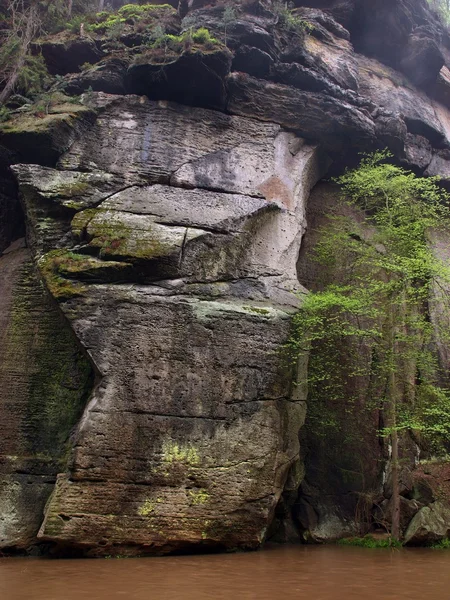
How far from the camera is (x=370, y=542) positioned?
9008 mm

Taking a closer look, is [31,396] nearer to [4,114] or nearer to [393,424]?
[4,114]

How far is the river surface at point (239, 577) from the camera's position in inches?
196

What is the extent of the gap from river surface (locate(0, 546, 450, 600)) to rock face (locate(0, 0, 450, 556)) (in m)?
0.73

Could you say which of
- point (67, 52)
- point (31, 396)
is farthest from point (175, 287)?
point (67, 52)

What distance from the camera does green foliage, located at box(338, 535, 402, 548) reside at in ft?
28.6

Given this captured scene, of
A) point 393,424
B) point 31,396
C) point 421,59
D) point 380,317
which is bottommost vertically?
point 31,396

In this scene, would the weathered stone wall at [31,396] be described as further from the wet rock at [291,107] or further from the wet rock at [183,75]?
the wet rock at [291,107]

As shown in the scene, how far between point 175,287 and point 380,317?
457cm

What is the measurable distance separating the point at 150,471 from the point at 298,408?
281 centimetres

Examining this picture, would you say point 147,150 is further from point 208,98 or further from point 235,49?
point 235,49

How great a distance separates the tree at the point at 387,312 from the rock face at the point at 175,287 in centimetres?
60

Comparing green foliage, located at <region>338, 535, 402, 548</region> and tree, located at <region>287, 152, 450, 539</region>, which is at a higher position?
tree, located at <region>287, 152, 450, 539</region>

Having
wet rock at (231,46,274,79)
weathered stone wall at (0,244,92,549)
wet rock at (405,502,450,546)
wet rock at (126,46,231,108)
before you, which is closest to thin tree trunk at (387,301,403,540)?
wet rock at (405,502,450,546)

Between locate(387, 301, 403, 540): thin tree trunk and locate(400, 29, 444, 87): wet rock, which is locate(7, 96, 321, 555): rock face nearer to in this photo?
locate(387, 301, 403, 540): thin tree trunk
